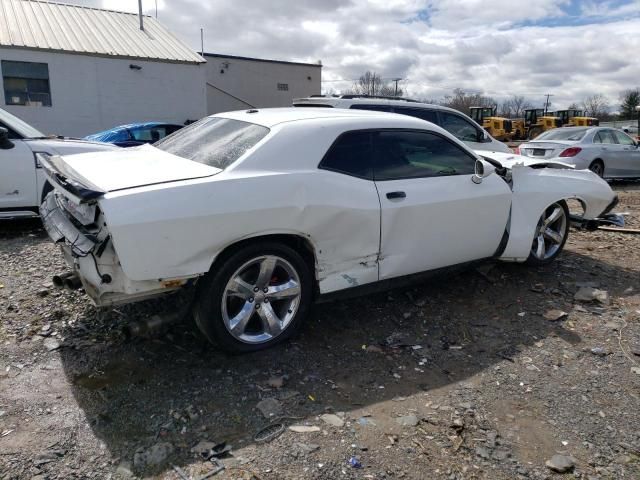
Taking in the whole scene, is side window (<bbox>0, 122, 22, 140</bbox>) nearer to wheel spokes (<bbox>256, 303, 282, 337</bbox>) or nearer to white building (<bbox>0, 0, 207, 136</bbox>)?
wheel spokes (<bbox>256, 303, 282, 337</bbox>)

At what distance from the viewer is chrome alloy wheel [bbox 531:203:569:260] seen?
535cm

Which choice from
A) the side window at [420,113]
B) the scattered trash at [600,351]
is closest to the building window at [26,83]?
the side window at [420,113]

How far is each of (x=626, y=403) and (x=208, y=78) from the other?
2912 centimetres

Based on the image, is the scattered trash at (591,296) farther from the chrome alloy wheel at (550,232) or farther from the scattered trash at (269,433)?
the scattered trash at (269,433)

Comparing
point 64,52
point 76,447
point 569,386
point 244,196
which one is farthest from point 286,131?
point 64,52

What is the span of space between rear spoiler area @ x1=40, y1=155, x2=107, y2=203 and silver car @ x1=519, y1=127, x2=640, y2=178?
10587 mm

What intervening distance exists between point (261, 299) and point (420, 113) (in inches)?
234

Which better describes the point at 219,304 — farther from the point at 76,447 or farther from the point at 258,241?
the point at 76,447

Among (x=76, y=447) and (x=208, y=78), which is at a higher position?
(x=208, y=78)

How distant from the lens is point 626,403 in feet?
10.6

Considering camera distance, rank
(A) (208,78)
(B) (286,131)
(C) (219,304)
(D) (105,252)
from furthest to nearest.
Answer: (A) (208,78), (B) (286,131), (C) (219,304), (D) (105,252)

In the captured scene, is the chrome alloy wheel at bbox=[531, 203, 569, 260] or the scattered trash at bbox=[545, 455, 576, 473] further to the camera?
the chrome alloy wheel at bbox=[531, 203, 569, 260]

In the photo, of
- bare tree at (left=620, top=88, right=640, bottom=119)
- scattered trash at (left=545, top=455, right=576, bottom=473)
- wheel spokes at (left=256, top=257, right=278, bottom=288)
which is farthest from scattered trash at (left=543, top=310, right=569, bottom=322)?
bare tree at (left=620, top=88, right=640, bottom=119)

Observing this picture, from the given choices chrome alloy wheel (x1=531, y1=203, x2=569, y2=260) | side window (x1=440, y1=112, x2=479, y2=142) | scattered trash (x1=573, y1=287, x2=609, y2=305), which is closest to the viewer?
scattered trash (x1=573, y1=287, x2=609, y2=305)
